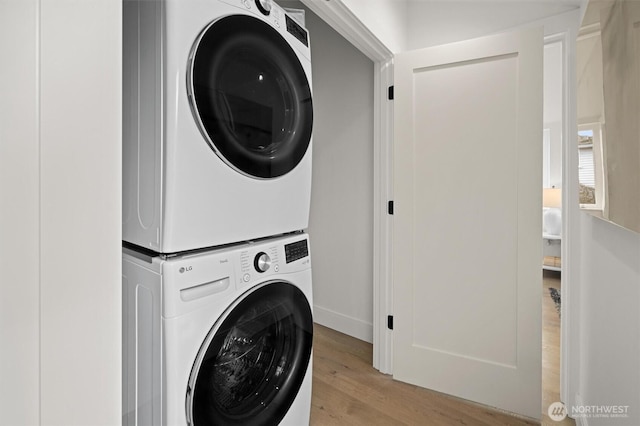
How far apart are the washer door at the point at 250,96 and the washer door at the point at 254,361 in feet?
1.49

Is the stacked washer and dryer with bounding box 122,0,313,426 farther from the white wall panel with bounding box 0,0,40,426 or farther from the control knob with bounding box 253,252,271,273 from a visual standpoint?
the white wall panel with bounding box 0,0,40,426

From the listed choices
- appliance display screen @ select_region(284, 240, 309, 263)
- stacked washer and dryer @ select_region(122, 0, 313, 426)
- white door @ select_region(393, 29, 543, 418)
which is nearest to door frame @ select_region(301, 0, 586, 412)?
white door @ select_region(393, 29, 543, 418)

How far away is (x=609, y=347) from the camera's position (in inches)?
46.9

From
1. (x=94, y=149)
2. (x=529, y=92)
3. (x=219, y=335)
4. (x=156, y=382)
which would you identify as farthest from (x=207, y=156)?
(x=529, y=92)

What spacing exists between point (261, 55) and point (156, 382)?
1021 millimetres

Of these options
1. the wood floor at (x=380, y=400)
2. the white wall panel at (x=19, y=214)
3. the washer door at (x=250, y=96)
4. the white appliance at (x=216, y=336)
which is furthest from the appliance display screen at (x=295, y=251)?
the wood floor at (x=380, y=400)

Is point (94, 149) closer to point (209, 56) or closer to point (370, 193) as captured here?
point (209, 56)

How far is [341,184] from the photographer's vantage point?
Answer: 2.73 meters

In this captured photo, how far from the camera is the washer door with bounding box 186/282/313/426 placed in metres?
0.96

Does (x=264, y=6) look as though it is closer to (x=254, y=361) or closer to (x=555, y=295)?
(x=254, y=361)

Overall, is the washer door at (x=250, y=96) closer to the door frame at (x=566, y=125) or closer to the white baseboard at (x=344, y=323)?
the door frame at (x=566, y=125)

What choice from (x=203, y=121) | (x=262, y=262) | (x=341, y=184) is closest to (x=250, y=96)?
(x=203, y=121)

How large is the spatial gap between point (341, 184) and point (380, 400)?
156 cm

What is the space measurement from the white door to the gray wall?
2.00 ft
